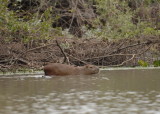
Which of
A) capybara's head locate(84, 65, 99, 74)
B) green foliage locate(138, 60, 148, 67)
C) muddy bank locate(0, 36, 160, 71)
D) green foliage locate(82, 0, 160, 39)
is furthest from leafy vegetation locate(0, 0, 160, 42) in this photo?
capybara's head locate(84, 65, 99, 74)

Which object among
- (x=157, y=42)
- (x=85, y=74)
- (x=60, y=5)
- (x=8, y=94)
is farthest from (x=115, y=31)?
(x=8, y=94)

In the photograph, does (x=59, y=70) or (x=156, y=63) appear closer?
(x=59, y=70)

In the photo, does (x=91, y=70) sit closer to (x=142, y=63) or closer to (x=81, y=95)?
(x=142, y=63)

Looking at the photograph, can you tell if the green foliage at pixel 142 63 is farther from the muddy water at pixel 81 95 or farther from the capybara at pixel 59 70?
the muddy water at pixel 81 95

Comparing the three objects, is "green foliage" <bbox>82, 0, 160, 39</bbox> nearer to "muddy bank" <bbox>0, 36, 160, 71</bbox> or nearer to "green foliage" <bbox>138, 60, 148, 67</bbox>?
"muddy bank" <bbox>0, 36, 160, 71</bbox>

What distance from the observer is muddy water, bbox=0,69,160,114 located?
5.83 meters

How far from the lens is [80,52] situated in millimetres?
12945

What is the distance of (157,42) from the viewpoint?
13.9 meters

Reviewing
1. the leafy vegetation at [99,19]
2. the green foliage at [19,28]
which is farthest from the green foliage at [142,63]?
the green foliage at [19,28]

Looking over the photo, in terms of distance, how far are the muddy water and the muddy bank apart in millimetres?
1682

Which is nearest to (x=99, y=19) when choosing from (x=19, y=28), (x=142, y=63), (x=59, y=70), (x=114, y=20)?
(x=114, y=20)

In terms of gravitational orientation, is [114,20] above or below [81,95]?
above

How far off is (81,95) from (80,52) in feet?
19.1

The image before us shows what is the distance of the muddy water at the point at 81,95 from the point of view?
583 cm
